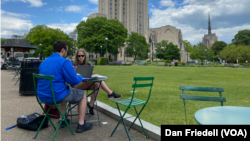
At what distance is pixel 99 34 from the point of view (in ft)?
160

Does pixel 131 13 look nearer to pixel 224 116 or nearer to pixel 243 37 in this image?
pixel 243 37

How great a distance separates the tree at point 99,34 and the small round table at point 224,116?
46.3m

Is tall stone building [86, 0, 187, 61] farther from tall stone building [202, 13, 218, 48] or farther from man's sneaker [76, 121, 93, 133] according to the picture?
man's sneaker [76, 121, 93, 133]

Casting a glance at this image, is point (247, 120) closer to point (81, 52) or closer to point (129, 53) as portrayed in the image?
point (81, 52)

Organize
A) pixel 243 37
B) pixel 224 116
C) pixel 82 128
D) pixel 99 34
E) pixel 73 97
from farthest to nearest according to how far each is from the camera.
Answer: pixel 243 37
pixel 99 34
pixel 82 128
pixel 73 97
pixel 224 116

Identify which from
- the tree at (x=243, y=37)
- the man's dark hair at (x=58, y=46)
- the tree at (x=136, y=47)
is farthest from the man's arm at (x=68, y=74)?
the tree at (x=243, y=37)

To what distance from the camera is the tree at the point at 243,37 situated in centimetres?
8106

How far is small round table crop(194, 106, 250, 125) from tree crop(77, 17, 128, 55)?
46329mm

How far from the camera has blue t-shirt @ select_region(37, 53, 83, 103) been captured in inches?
132

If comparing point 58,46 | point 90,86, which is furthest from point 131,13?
point 58,46

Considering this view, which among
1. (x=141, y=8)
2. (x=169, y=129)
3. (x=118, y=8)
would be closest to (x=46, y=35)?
(x=169, y=129)

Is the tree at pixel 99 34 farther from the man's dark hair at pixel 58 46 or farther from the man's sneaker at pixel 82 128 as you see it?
the man's sneaker at pixel 82 128

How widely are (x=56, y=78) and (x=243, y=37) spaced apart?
96.3 metres

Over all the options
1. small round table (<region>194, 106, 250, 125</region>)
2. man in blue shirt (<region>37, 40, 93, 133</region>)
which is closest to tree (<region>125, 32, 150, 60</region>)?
man in blue shirt (<region>37, 40, 93, 133</region>)
